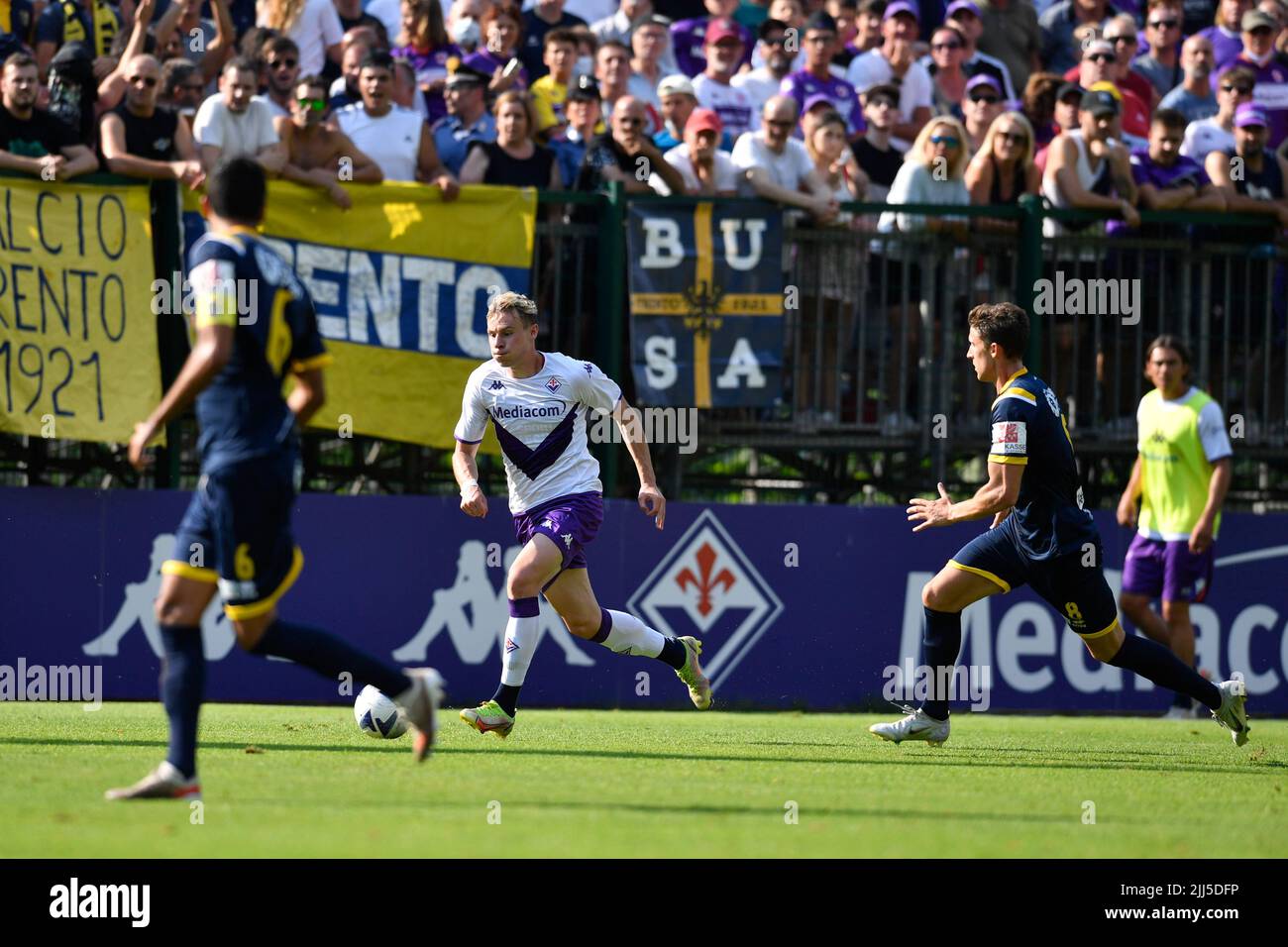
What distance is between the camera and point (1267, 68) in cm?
1720

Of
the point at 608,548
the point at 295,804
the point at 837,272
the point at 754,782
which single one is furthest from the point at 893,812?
the point at 837,272

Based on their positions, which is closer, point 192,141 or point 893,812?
point 893,812

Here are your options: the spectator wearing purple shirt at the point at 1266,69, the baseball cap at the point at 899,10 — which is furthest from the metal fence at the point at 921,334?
the baseball cap at the point at 899,10

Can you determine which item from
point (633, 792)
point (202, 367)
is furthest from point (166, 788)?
point (633, 792)

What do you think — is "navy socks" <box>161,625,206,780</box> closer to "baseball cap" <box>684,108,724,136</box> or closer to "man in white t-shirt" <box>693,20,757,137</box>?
"baseball cap" <box>684,108,724,136</box>

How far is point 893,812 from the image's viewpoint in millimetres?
7484

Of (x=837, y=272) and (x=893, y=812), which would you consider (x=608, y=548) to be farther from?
(x=893, y=812)

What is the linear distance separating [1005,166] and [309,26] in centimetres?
570

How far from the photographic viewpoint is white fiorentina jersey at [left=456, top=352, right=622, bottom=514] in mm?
10164

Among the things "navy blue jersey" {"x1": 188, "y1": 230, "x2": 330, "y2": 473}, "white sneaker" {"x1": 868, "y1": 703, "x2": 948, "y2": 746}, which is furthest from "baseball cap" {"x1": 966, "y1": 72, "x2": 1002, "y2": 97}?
"navy blue jersey" {"x1": 188, "y1": 230, "x2": 330, "y2": 473}

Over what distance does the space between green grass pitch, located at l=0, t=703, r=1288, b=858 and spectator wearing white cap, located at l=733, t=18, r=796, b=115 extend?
6240mm

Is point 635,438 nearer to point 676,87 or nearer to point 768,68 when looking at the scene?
point 676,87

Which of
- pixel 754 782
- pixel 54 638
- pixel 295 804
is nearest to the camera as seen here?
pixel 295 804

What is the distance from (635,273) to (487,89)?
7.96 ft
